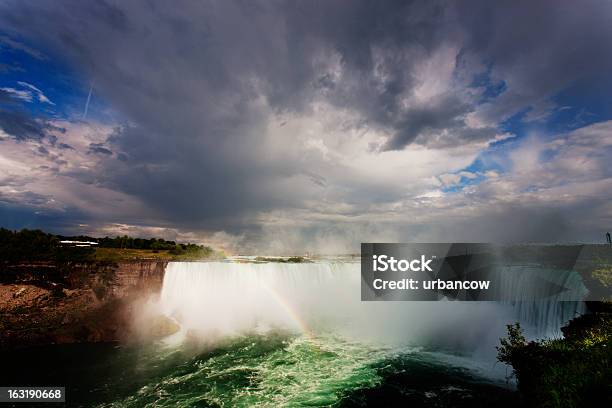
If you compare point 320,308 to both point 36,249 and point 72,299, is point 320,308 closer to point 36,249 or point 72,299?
point 72,299

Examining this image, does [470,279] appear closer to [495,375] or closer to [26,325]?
[495,375]

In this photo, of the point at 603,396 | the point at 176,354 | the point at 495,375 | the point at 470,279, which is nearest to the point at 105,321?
the point at 176,354

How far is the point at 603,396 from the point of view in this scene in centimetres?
978

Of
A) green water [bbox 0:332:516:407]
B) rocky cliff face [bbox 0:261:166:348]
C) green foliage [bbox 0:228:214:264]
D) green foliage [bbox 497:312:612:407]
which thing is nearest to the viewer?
green foliage [bbox 497:312:612:407]

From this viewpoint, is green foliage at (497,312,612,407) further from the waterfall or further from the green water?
the waterfall

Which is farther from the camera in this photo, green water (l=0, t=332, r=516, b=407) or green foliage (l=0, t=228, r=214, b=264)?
green foliage (l=0, t=228, r=214, b=264)

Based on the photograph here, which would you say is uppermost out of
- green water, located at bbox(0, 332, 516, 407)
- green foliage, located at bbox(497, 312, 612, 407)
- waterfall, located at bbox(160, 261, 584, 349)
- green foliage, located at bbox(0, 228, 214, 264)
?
green foliage, located at bbox(0, 228, 214, 264)

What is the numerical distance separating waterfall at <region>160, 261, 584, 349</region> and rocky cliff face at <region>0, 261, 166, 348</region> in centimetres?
477

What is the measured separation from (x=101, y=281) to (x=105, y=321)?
6978mm

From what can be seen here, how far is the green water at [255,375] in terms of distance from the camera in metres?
21.2

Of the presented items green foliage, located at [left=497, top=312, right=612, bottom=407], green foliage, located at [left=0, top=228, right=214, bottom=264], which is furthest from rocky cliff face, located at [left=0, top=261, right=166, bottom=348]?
green foliage, located at [left=497, top=312, right=612, bottom=407]

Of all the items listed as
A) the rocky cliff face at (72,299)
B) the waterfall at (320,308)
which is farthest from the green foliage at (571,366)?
the rocky cliff face at (72,299)

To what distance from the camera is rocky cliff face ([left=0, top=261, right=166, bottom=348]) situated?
38188mm

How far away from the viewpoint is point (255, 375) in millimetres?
26250
